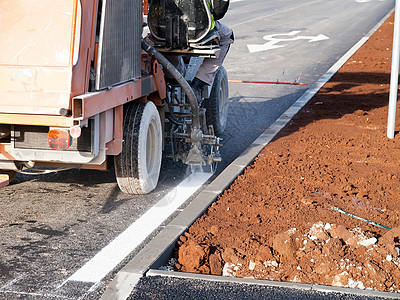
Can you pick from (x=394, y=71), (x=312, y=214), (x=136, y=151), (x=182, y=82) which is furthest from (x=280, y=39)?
(x=312, y=214)

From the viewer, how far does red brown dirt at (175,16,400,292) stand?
4797 mm

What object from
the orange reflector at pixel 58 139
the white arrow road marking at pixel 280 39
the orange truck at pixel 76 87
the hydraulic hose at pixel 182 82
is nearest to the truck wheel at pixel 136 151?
the orange truck at pixel 76 87

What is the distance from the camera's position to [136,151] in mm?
6285

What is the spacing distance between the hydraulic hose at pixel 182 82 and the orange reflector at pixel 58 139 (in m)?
1.68

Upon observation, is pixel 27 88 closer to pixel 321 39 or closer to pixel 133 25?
pixel 133 25

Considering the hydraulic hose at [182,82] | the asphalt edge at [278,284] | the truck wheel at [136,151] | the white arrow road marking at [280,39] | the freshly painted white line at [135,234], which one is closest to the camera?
the asphalt edge at [278,284]

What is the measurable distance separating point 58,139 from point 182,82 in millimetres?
2110

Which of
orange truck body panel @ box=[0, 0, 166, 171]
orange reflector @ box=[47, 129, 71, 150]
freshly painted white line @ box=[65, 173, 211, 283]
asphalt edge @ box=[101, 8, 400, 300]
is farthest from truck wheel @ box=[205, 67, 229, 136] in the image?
orange reflector @ box=[47, 129, 71, 150]

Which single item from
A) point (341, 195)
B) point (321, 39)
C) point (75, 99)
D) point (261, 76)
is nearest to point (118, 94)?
point (75, 99)

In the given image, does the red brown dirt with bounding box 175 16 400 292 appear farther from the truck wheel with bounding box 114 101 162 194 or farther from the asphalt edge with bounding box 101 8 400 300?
the truck wheel with bounding box 114 101 162 194

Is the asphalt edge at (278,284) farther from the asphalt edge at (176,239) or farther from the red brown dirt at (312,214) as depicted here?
the red brown dirt at (312,214)

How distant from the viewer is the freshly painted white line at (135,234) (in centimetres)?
490

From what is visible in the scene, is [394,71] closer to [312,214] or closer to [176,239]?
[312,214]

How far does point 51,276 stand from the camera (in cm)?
480
